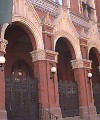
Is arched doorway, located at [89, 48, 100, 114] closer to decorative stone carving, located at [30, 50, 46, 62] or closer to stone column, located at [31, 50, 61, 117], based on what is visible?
stone column, located at [31, 50, 61, 117]

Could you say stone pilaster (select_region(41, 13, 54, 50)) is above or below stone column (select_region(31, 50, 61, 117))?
above

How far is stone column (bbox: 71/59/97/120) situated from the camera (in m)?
17.1

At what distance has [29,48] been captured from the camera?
19.0 metres

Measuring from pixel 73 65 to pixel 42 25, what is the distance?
4.03 meters

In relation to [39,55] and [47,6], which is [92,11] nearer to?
[47,6]

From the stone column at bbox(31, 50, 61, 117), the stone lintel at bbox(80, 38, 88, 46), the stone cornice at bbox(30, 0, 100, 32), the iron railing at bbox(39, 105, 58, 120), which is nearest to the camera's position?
the iron railing at bbox(39, 105, 58, 120)

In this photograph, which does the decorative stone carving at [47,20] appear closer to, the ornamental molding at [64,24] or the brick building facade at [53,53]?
the brick building facade at [53,53]

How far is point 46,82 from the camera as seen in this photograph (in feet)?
47.2

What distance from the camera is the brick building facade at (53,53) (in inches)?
541

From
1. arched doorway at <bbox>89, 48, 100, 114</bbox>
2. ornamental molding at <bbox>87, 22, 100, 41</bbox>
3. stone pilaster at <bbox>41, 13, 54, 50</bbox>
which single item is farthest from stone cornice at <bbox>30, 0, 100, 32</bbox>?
arched doorway at <bbox>89, 48, 100, 114</bbox>

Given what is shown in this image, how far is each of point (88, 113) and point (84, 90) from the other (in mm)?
1423

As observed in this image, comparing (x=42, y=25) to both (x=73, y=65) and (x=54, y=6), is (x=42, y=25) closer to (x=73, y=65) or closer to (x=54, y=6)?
(x=54, y=6)

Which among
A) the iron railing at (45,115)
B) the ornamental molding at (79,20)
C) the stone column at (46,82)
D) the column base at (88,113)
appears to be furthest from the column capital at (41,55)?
the ornamental molding at (79,20)

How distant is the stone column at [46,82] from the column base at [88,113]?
277cm
